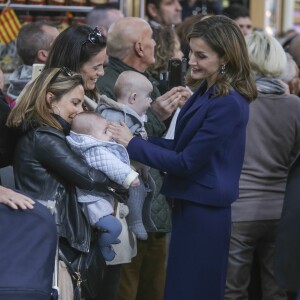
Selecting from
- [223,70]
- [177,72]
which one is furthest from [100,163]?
[177,72]

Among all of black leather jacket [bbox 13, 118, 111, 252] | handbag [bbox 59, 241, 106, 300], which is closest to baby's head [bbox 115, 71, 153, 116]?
black leather jacket [bbox 13, 118, 111, 252]

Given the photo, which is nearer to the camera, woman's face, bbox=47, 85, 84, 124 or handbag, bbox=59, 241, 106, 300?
handbag, bbox=59, 241, 106, 300

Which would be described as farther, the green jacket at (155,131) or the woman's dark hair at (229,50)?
the green jacket at (155,131)

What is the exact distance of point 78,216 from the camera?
4082mm

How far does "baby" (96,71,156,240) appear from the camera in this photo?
4539mm

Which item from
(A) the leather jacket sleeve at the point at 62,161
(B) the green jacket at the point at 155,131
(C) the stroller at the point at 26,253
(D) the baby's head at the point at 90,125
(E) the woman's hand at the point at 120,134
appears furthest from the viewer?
(B) the green jacket at the point at 155,131

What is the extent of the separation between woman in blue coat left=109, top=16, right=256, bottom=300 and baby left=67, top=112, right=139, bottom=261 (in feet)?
0.34

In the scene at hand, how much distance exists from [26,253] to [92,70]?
1369mm

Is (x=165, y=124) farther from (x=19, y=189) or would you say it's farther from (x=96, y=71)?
(x=19, y=189)

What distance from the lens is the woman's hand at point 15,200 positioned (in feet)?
12.0

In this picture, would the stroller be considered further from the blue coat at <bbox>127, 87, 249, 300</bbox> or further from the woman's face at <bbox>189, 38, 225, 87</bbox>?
the woman's face at <bbox>189, 38, 225, 87</bbox>

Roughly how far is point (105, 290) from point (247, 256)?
94 centimetres

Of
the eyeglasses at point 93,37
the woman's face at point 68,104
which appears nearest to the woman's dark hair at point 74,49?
the eyeglasses at point 93,37

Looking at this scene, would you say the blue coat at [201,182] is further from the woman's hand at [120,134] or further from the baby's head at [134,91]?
the baby's head at [134,91]
